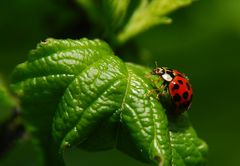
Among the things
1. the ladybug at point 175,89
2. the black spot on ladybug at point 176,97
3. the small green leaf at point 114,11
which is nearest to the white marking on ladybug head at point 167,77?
the ladybug at point 175,89

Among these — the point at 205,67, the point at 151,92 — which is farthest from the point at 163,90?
the point at 205,67

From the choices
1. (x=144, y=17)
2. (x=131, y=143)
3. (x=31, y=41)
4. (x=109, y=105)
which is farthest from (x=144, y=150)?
(x=31, y=41)

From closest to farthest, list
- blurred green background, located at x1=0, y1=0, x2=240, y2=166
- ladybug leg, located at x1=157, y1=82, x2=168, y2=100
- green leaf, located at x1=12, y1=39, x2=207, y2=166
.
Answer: green leaf, located at x1=12, y1=39, x2=207, y2=166
ladybug leg, located at x1=157, y1=82, x2=168, y2=100
blurred green background, located at x1=0, y1=0, x2=240, y2=166

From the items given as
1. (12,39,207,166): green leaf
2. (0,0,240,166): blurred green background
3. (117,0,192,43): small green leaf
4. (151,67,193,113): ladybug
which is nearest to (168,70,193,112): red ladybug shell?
(151,67,193,113): ladybug

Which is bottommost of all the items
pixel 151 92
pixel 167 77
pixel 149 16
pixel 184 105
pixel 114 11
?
pixel 151 92

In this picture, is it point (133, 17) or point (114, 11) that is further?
point (133, 17)

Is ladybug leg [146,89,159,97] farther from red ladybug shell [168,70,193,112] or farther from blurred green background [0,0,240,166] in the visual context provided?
blurred green background [0,0,240,166]

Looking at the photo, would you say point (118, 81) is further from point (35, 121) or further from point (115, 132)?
point (35, 121)

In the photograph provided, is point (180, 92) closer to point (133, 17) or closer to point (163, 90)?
point (163, 90)

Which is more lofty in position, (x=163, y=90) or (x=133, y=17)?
(x=133, y=17)
